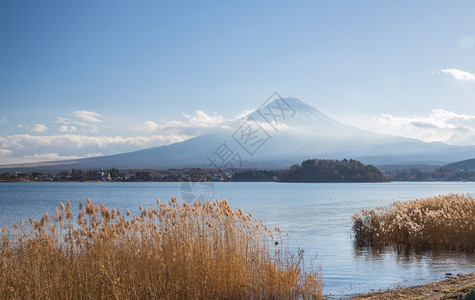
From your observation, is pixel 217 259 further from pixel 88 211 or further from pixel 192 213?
pixel 88 211

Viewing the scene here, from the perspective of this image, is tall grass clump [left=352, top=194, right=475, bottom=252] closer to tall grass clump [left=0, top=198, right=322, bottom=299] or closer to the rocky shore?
the rocky shore

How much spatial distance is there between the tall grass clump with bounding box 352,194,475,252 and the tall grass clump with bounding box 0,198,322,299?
8.51m

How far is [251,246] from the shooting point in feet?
A: 31.6

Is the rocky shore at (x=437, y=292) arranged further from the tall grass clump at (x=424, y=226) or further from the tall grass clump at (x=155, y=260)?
the tall grass clump at (x=424, y=226)

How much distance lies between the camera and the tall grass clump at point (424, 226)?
16.2 m

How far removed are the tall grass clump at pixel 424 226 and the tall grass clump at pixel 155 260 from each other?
851 centimetres

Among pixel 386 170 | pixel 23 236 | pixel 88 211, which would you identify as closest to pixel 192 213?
pixel 88 211

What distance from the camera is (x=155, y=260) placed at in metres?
8.58

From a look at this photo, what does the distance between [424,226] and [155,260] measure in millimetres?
12049

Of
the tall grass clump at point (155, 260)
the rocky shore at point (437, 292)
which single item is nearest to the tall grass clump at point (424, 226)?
the rocky shore at point (437, 292)

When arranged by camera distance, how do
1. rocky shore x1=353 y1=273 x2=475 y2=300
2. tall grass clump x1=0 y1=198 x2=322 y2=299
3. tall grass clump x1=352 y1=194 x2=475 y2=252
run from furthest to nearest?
tall grass clump x1=352 y1=194 x2=475 y2=252
rocky shore x1=353 y1=273 x2=475 y2=300
tall grass clump x1=0 y1=198 x2=322 y2=299

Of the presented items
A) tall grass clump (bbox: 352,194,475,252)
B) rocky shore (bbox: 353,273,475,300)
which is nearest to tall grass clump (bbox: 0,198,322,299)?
rocky shore (bbox: 353,273,475,300)

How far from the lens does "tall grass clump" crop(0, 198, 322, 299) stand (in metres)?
7.62

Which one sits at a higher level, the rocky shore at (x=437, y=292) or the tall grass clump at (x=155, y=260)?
the tall grass clump at (x=155, y=260)
